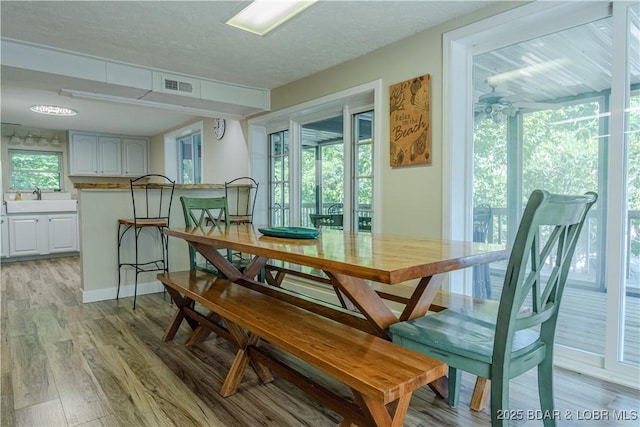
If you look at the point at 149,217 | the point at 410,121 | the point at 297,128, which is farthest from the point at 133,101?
the point at 410,121

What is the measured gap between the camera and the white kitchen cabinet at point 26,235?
594 centimetres

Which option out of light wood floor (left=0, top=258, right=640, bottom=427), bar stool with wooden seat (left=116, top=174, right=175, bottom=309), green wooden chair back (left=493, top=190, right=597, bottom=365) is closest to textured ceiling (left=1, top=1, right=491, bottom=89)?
bar stool with wooden seat (left=116, top=174, right=175, bottom=309)

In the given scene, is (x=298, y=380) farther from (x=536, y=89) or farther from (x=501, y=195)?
(x=536, y=89)

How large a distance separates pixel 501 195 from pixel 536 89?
686mm

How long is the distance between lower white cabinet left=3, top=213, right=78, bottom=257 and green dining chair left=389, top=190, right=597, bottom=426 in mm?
6630

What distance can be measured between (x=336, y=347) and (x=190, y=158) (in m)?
5.88

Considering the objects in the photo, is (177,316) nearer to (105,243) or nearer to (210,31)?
(105,243)

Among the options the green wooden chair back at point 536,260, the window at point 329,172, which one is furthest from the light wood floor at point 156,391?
the window at point 329,172

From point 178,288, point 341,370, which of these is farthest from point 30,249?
point 341,370

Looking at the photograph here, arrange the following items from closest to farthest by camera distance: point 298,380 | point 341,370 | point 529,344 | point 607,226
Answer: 1. point 341,370
2. point 529,344
3. point 298,380
4. point 607,226

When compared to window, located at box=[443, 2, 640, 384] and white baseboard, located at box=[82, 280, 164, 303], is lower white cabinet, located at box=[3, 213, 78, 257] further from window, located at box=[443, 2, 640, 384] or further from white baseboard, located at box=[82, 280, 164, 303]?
window, located at box=[443, 2, 640, 384]

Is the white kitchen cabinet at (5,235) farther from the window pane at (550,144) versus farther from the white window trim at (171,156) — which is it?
the window pane at (550,144)

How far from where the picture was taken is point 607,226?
207 cm

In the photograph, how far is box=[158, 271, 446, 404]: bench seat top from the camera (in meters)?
1.15
